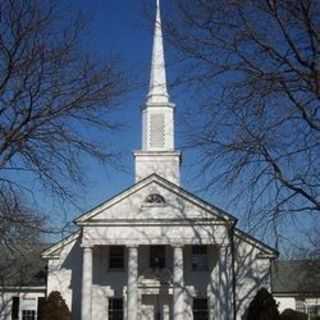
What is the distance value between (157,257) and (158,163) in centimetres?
656

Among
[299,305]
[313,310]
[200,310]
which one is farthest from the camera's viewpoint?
[299,305]

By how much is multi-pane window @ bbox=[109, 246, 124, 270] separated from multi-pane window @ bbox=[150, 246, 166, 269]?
5.41ft

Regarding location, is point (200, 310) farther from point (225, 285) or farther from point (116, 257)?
point (116, 257)

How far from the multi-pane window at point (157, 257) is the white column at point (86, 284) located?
Answer: 404 centimetres

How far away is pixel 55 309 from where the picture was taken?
32.0m

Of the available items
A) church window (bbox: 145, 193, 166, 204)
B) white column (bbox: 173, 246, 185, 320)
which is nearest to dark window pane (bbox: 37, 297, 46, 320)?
white column (bbox: 173, 246, 185, 320)

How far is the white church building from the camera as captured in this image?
32312 mm

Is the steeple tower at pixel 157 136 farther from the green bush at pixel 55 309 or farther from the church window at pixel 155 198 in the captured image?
the green bush at pixel 55 309

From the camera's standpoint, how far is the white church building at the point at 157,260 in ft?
106

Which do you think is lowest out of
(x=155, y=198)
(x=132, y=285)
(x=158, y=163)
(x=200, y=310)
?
(x=200, y=310)

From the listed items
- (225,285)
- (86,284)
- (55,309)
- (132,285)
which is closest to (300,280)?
(225,285)

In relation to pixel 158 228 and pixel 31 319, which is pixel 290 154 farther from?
pixel 31 319

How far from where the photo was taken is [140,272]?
113 ft

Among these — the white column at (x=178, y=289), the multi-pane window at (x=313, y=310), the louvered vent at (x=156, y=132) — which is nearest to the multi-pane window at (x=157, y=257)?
the white column at (x=178, y=289)
